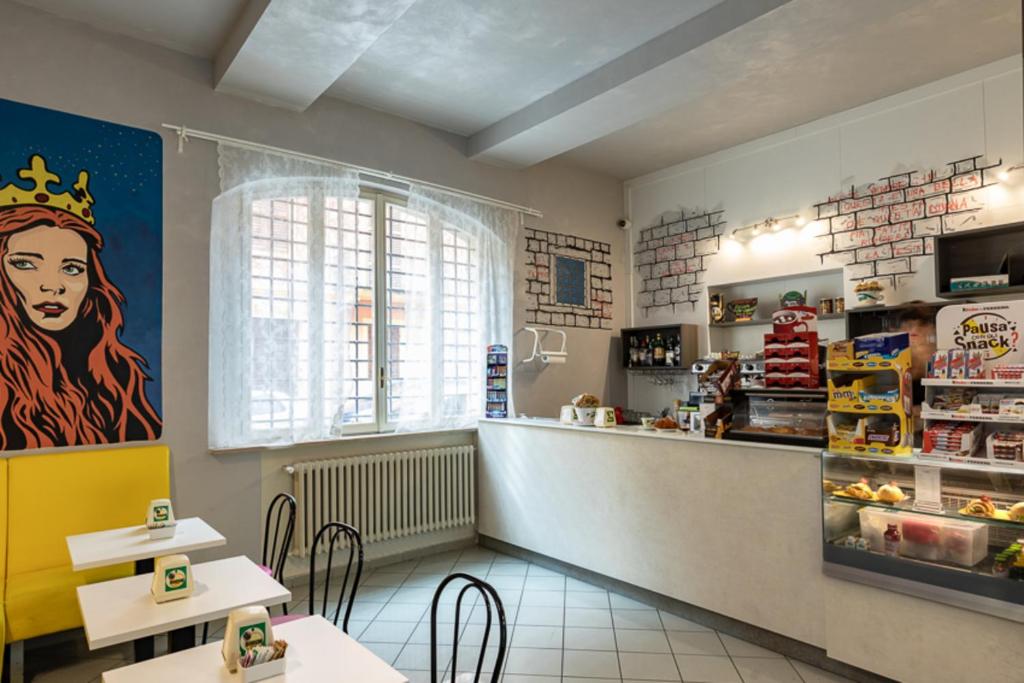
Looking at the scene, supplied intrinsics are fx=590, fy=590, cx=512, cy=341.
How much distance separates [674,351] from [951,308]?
9.58ft

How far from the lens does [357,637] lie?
124 inches

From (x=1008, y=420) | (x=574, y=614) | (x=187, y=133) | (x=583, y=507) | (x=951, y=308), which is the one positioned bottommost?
(x=574, y=614)

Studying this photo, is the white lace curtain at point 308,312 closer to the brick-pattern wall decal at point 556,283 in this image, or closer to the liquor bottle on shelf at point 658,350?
the brick-pattern wall decal at point 556,283

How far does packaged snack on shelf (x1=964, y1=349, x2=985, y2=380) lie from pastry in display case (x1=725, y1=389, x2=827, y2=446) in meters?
0.58

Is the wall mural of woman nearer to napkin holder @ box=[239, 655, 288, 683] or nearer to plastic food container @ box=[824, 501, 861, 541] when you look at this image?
napkin holder @ box=[239, 655, 288, 683]

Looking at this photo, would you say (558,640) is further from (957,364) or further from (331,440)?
(957,364)

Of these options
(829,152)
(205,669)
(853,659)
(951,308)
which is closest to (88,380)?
(205,669)

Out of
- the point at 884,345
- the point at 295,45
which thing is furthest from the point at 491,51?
the point at 884,345

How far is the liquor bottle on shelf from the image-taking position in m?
5.53

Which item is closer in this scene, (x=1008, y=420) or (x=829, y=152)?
(x=1008, y=420)

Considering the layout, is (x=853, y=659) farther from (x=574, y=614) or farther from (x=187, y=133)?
(x=187, y=133)

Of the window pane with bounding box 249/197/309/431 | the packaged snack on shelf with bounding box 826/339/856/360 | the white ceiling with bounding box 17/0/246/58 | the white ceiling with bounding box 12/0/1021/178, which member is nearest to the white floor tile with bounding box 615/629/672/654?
the packaged snack on shelf with bounding box 826/339/856/360

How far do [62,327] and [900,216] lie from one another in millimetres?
5327

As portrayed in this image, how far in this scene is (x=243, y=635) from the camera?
1492 millimetres
